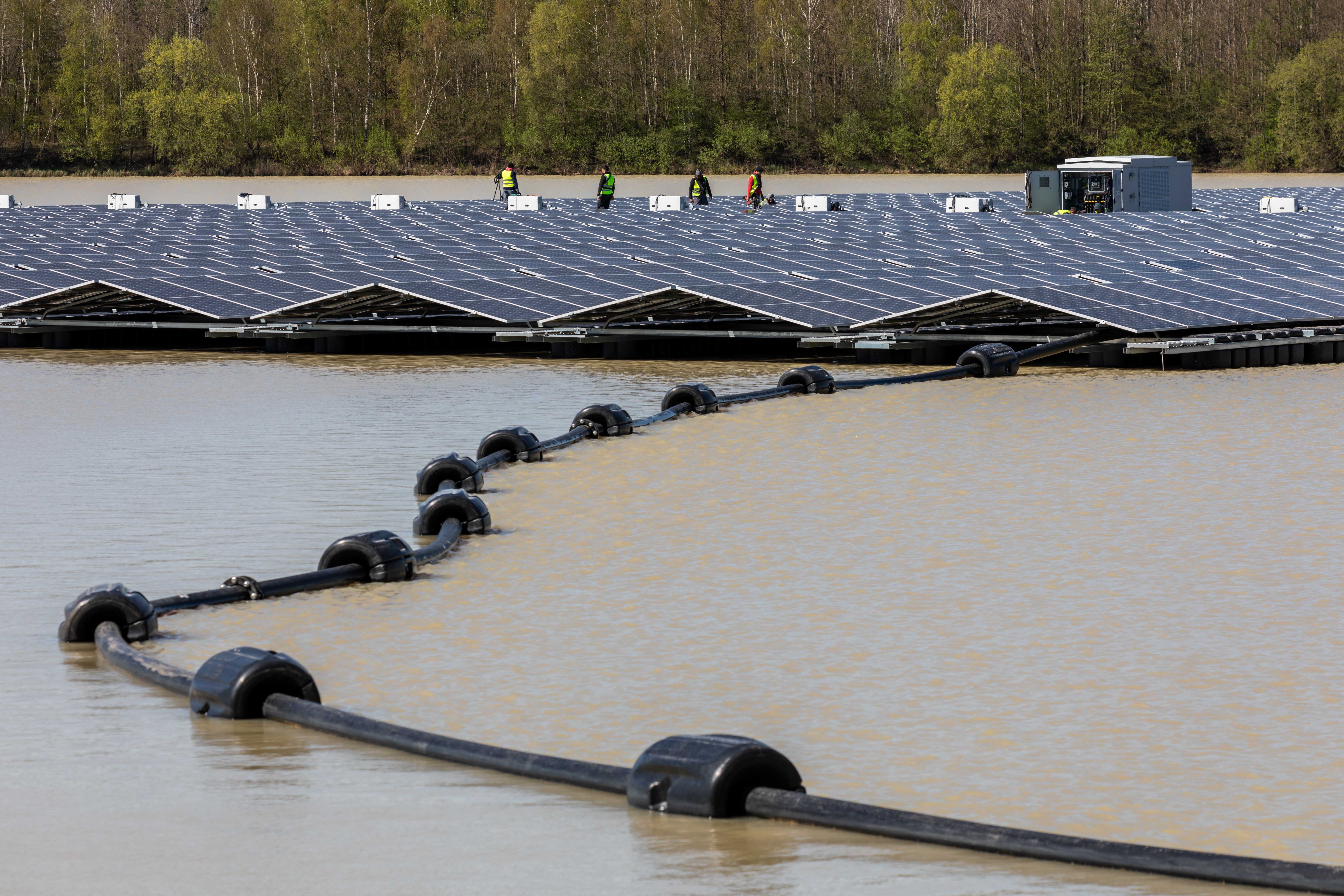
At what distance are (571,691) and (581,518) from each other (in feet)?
14.3

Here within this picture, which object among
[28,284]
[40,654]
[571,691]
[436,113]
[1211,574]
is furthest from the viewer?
[436,113]

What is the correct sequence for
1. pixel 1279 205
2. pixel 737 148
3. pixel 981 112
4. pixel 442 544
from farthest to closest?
pixel 737 148 < pixel 981 112 < pixel 1279 205 < pixel 442 544

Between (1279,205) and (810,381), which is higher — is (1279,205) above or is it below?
above

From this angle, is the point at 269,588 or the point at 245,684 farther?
the point at 269,588

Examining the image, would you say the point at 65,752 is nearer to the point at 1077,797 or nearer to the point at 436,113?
the point at 1077,797

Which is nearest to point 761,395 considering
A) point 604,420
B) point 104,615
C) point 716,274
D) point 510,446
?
point 604,420

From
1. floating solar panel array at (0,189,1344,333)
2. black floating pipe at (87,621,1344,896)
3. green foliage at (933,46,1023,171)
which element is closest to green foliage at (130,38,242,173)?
green foliage at (933,46,1023,171)

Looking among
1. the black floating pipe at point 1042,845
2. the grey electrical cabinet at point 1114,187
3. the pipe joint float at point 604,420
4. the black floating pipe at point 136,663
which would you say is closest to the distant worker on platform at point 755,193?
the grey electrical cabinet at point 1114,187

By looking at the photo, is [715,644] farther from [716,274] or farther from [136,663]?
[716,274]

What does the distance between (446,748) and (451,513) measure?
4.96m

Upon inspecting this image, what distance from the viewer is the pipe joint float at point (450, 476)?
1339 cm

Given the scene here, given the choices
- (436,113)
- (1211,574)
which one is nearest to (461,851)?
(1211,574)

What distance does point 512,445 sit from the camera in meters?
15.2

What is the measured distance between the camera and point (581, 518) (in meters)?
12.7
